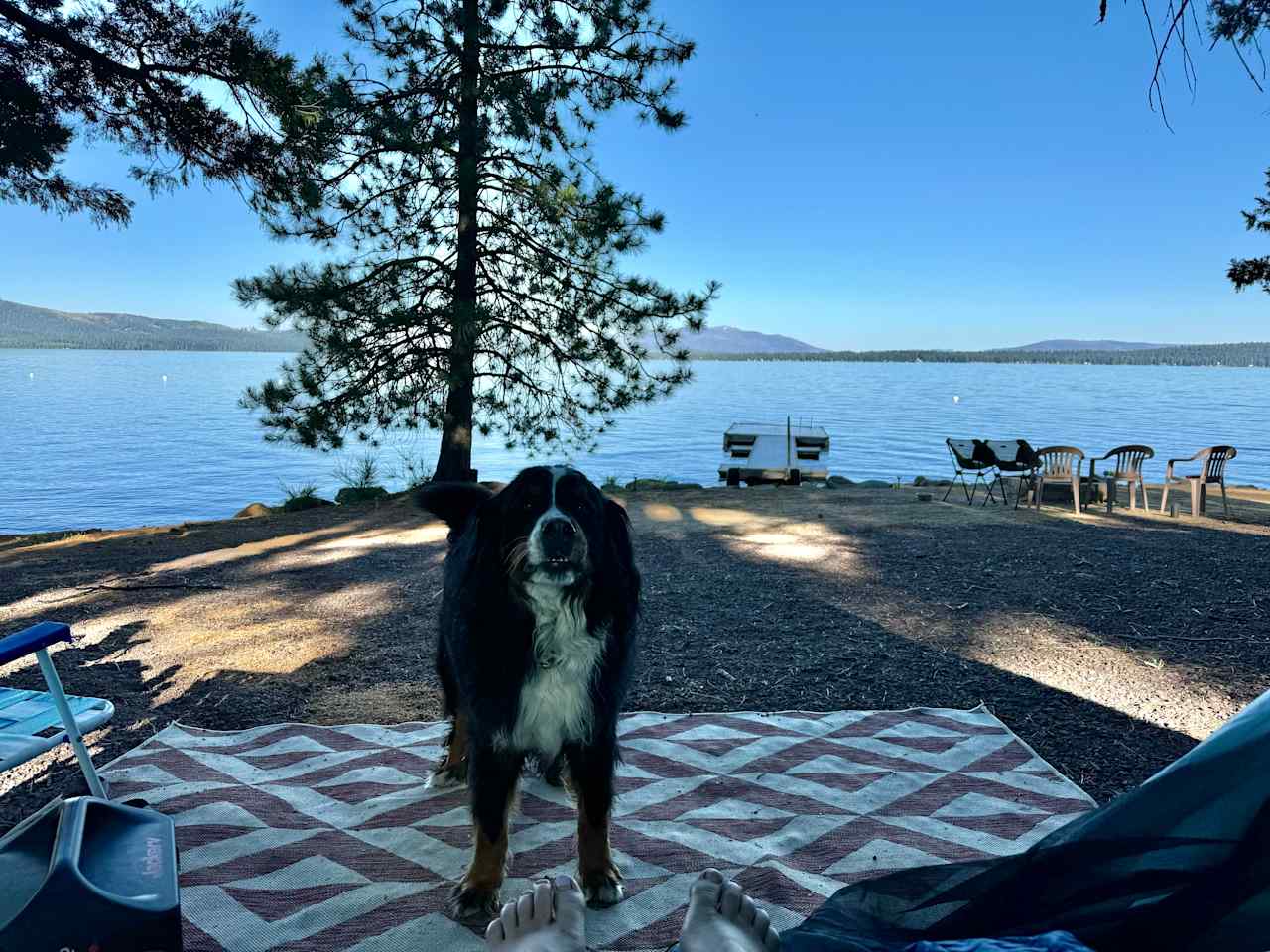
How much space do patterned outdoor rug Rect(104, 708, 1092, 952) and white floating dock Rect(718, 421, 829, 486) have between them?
1348 centimetres

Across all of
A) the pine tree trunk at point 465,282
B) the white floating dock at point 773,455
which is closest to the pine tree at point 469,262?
the pine tree trunk at point 465,282

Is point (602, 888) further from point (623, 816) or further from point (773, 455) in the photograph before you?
point (773, 455)

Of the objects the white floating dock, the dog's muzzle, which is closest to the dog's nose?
the dog's muzzle

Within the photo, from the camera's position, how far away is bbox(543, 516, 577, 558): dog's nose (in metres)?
2.38

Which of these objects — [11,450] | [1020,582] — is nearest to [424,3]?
[1020,582]

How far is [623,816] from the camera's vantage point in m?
3.08

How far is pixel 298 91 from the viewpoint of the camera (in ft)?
26.9

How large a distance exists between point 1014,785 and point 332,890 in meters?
2.62

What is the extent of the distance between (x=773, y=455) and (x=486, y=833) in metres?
17.8

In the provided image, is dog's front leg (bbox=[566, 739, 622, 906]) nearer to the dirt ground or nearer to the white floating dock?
the dirt ground

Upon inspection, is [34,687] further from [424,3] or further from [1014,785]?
[424,3]

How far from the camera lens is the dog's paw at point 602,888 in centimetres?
253

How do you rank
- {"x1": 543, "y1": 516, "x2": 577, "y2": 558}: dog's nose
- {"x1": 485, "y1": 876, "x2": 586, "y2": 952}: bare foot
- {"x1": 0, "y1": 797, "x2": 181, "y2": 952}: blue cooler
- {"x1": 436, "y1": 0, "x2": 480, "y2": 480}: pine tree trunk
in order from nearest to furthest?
{"x1": 0, "y1": 797, "x2": 181, "y2": 952}: blue cooler, {"x1": 485, "y1": 876, "x2": 586, "y2": 952}: bare foot, {"x1": 543, "y1": 516, "x2": 577, "y2": 558}: dog's nose, {"x1": 436, "y1": 0, "x2": 480, "y2": 480}: pine tree trunk

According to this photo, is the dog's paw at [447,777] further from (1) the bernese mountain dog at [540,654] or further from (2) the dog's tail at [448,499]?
(2) the dog's tail at [448,499]
